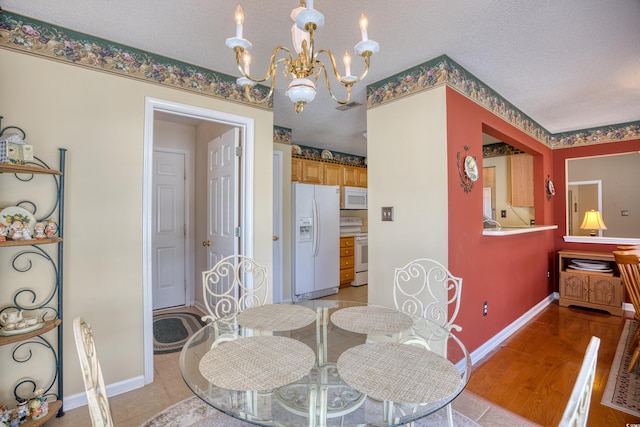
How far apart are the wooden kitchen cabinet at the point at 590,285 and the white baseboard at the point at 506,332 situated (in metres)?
0.31

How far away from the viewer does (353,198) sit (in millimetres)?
5273

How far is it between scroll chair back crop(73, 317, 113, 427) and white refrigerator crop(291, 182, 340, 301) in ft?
10.5

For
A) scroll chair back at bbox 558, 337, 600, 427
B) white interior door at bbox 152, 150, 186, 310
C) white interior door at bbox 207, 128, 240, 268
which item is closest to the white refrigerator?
white interior door at bbox 207, 128, 240, 268

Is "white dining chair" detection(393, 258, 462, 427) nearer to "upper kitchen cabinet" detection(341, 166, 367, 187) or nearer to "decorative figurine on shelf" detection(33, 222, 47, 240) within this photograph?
"decorative figurine on shelf" detection(33, 222, 47, 240)

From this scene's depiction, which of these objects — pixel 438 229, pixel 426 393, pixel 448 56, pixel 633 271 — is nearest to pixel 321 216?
pixel 438 229

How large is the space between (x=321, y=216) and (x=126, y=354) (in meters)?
2.88

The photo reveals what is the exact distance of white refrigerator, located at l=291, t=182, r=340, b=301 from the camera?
165 inches

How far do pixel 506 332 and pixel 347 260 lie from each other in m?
2.51

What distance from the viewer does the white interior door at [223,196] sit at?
273cm

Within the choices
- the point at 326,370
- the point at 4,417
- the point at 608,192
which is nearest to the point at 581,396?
the point at 326,370

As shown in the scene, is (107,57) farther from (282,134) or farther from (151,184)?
(282,134)

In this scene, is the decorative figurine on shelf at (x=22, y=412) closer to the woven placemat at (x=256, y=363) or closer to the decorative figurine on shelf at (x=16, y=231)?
the decorative figurine on shelf at (x=16, y=231)

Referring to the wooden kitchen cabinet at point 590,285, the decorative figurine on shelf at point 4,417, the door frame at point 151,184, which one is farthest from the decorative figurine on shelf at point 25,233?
the wooden kitchen cabinet at point 590,285

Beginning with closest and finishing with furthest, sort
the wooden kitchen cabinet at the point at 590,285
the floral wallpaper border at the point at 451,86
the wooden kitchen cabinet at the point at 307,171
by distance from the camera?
the floral wallpaper border at the point at 451,86 < the wooden kitchen cabinet at the point at 590,285 < the wooden kitchen cabinet at the point at 307,171
